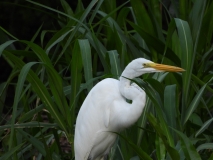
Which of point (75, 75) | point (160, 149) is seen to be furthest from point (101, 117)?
point (160, 149)

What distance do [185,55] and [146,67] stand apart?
0.81 feet

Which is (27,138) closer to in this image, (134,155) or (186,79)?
(134,155)

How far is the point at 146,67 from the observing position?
2117 millimetres

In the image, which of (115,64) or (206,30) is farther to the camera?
(206,30)

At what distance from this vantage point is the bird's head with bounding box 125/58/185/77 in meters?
2.10

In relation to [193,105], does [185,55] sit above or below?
above

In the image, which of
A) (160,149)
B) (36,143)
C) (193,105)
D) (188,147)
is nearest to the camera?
(188,147)

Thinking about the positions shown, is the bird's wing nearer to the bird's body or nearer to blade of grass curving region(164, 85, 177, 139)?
the bird's body

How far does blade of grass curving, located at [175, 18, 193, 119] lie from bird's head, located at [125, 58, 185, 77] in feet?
0.55

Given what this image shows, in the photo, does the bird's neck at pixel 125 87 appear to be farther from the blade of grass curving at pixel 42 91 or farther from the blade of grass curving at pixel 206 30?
the blade of grass curving at pixel 206 30

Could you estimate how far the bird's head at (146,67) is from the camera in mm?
2096

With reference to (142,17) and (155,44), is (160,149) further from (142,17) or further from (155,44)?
(142,17)

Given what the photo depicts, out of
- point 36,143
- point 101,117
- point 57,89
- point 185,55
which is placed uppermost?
point 185,55

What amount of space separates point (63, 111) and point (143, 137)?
1.08 feet
